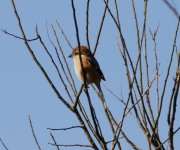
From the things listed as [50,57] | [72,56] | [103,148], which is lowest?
[103,148]

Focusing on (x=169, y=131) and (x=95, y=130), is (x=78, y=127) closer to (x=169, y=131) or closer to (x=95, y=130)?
(x=95, y=130)

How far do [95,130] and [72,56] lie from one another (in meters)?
2.81

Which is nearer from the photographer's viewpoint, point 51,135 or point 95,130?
point 95,130

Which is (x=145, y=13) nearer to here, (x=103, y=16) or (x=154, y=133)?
(x=103, y=16)

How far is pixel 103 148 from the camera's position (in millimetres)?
2383

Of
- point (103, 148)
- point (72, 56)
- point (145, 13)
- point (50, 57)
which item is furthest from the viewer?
point (72, 56)

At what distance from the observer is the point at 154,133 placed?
252cm

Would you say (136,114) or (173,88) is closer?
(173,88)

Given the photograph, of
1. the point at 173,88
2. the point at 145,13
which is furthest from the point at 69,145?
the point at 145,13

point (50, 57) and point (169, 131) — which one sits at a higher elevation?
point (50, 57)

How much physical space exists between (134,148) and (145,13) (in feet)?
2.90

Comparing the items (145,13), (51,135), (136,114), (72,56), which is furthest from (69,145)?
(72,56)

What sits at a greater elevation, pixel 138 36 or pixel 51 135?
pixel 138 36

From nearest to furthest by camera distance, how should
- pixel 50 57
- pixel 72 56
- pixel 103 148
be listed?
pixel 103 148 < pixel 50 57 < pixel 72 56
